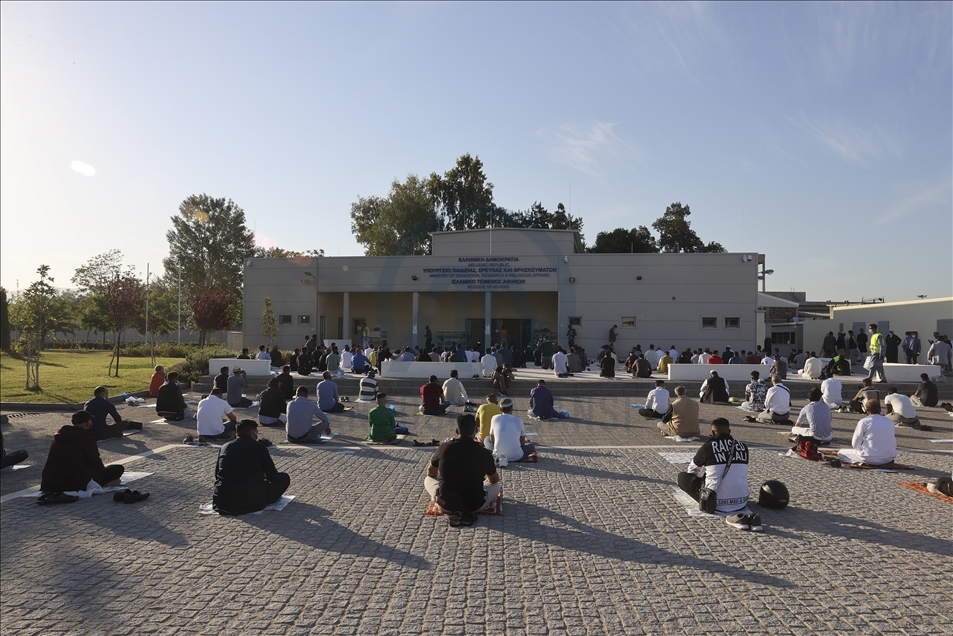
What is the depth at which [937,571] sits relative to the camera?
5.27 metres

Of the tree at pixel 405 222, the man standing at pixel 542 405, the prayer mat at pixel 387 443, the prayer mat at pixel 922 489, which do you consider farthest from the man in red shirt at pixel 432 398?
the tree at pixel 405 222

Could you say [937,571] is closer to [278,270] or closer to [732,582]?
[732,582]

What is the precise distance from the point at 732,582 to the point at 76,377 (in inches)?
939

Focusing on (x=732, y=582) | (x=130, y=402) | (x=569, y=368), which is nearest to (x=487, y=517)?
(x=732, y=582)

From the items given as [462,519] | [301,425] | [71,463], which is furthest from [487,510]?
[301,425]

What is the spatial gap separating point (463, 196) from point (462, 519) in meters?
50.1

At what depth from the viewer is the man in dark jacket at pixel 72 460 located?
7203 millimetres

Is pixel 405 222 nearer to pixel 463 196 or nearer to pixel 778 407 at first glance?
pixel 463 196

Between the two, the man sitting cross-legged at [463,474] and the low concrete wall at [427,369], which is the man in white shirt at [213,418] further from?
the low concrete wall at [427,369]

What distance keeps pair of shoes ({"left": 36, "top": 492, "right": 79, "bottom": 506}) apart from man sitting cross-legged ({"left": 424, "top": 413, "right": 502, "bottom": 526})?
437 centimetres

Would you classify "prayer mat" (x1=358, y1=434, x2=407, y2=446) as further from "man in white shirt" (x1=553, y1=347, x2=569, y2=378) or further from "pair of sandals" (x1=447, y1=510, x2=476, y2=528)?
"man in white shirt" (x1=553, y1=347, x2=569, y2=378)

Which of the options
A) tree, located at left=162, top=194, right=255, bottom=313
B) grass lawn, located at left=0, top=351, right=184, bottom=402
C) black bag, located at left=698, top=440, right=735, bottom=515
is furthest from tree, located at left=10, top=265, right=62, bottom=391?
tree, located at left=162, top=194, right=255, bottom=313

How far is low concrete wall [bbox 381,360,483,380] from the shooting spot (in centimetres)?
2105

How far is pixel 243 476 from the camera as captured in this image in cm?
678
